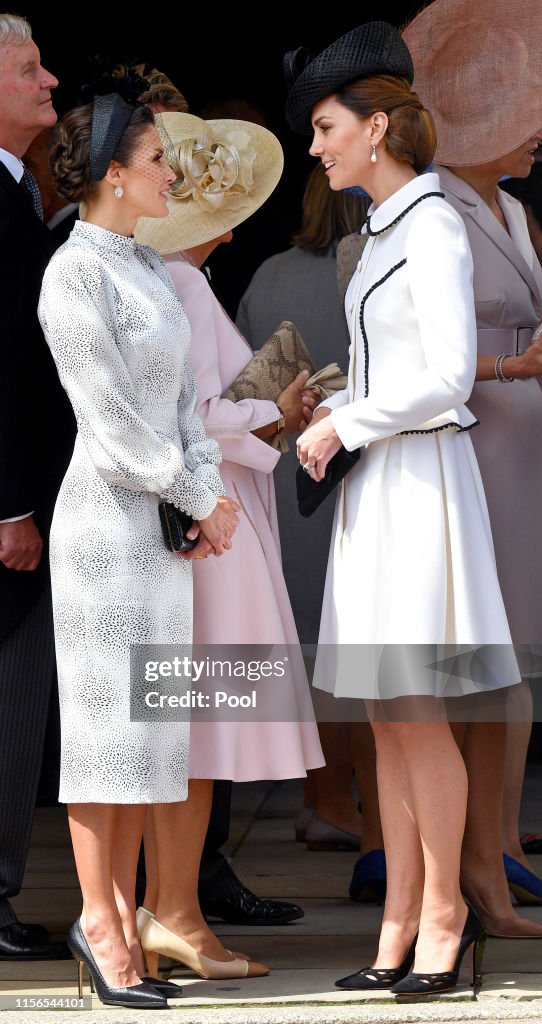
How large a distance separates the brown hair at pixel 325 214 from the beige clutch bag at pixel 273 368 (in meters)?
0.87

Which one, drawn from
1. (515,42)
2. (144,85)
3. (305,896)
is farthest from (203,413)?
(305,896)

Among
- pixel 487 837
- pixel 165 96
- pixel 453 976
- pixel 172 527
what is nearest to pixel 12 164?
pixel 165 96

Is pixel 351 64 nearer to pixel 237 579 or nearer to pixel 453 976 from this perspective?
pixel 237 579

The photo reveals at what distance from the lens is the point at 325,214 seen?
14.6ft

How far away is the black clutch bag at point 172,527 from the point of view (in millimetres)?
3127

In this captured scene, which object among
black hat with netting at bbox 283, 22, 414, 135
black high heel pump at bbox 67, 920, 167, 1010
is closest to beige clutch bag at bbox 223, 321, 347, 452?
black hat with netting at bbox 283, 22, 414, 135

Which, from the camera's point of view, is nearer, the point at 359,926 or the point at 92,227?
the point at 92,227

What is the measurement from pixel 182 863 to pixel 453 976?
60 centimetres

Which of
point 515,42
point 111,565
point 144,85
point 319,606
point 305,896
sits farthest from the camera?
point 319,606

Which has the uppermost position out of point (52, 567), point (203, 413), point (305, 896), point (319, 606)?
point (203, 413)

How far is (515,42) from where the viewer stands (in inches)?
146

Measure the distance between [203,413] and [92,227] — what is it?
1.52ft

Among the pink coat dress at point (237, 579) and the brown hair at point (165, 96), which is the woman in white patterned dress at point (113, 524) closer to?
the pink coat dress at point (237, 579)

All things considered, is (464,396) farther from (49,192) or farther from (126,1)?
(126,1)
